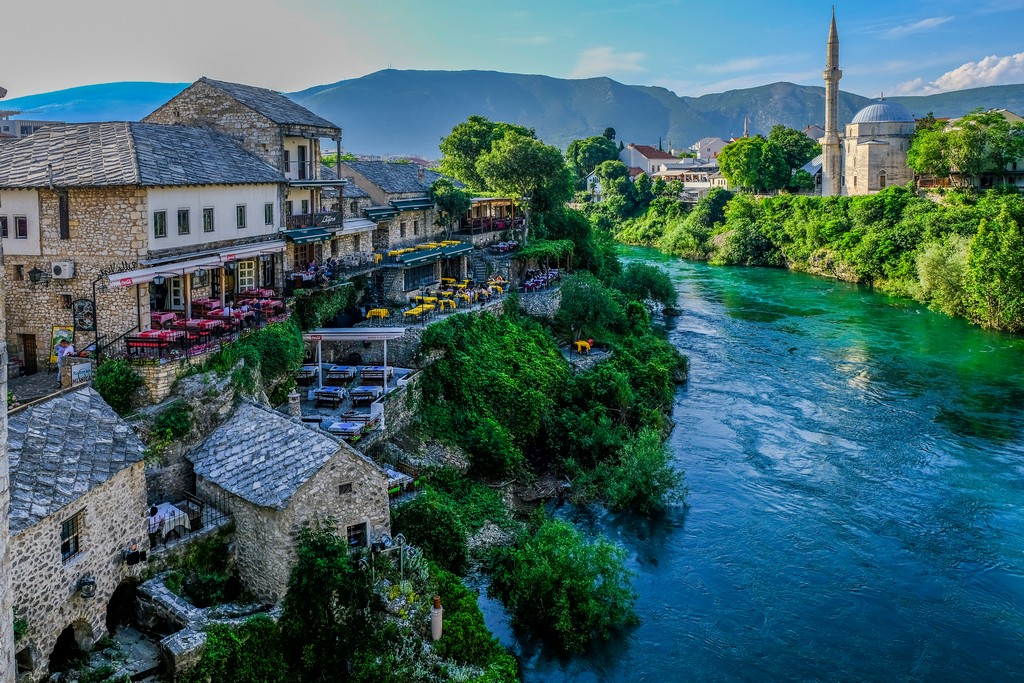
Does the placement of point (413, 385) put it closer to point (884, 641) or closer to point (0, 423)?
point (884, 641)

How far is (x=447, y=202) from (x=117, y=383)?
97.1 ft

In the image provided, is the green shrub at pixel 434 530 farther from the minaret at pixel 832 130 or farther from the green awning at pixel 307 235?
the minaret at pixel 832 130

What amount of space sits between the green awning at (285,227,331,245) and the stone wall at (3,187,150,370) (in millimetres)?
8518

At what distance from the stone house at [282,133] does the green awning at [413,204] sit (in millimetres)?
7544

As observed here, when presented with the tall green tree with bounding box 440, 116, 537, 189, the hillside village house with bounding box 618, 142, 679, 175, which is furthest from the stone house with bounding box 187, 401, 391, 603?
the hillside village house with bounding box 618, 142, 679, 175

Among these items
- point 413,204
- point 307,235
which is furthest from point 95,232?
point 413,204

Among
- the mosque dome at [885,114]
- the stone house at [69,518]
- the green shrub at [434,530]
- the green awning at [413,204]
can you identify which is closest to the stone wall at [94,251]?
the stone house at [69,518]

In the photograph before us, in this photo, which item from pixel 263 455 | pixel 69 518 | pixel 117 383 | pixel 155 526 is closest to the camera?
pixel 69 518

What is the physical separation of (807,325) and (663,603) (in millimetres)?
39222

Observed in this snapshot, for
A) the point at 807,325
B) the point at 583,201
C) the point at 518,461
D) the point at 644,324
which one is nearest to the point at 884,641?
the point at 518,461

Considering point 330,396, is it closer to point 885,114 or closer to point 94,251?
point 94,251

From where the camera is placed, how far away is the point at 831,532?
94.4ft

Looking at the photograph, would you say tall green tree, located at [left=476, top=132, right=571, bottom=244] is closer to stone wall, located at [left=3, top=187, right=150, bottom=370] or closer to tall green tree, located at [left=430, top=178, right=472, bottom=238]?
tall green tree, located at [left=430, top=178, right=472, bottom=238]

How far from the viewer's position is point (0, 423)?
40.3 feet
